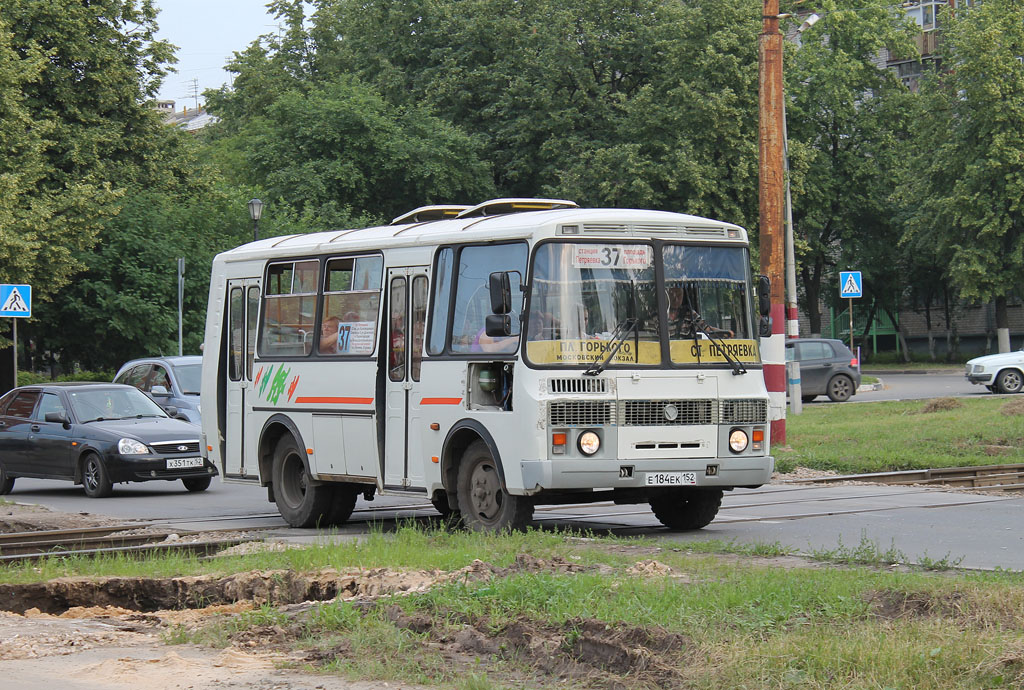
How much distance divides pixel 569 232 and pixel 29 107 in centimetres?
3090

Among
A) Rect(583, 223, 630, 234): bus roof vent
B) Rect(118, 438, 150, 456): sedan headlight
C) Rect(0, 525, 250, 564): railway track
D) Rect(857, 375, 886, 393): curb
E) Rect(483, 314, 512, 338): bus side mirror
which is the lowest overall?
Rect(0, 525, 250, 564): railway track

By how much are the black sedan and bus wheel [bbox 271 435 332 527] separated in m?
4.25

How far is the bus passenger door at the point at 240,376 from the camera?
16.1m

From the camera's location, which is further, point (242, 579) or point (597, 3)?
point (597, 3)

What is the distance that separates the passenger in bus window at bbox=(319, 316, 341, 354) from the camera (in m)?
14.8

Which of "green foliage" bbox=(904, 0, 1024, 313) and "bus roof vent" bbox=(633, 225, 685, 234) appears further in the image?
"green foliage" bbox=(904, 0, 1024, 313)

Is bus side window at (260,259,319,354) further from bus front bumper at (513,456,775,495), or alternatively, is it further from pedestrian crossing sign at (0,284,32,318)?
pedestrian crossing sign at (0,284,32,318)

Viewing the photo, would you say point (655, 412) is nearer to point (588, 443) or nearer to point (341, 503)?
point (588, 443)

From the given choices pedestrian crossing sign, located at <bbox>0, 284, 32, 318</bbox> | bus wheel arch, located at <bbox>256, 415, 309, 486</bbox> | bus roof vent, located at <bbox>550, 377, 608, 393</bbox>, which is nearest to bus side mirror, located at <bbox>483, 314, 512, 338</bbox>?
bus roof vent, located at <bbox>550, 377, 608, 393</bbox>

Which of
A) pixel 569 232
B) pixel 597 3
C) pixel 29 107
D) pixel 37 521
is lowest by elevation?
pixel 37 521

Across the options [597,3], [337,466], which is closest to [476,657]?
[337,466]

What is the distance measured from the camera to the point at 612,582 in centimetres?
863

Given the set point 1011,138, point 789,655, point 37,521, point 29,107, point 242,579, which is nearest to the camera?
point 789,655

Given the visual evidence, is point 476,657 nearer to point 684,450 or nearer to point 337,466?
point 684,450
